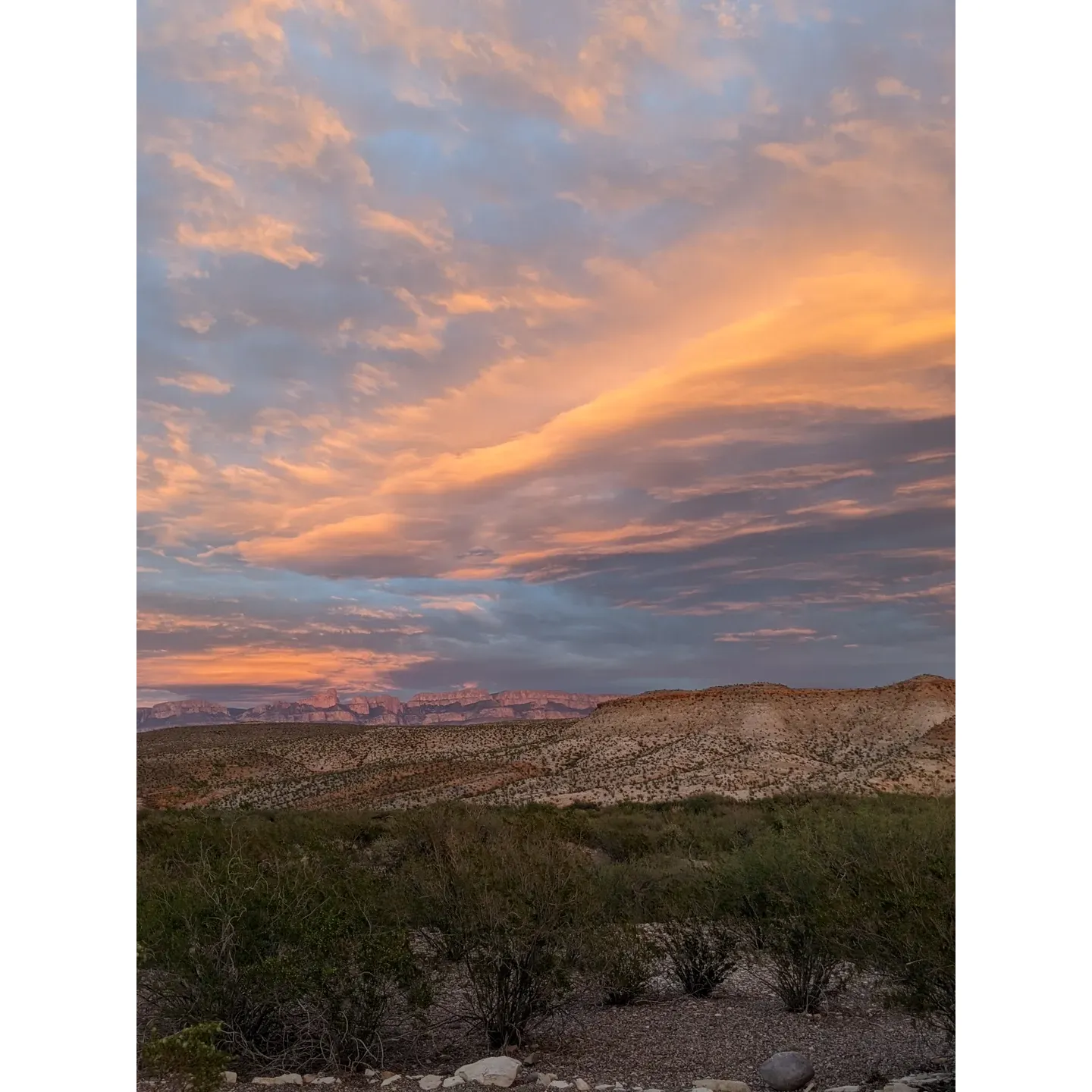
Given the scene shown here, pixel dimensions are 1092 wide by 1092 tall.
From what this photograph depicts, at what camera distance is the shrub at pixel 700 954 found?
7559 mm

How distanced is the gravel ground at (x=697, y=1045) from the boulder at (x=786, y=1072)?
0.08 meters

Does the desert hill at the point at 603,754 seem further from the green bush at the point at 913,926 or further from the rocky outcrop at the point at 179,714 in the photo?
the green bush at the point at 913,926

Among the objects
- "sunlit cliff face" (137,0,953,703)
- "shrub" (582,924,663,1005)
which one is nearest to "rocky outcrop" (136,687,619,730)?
"sunlit cliff face" (137,0,953,703)

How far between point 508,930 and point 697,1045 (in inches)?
59.4

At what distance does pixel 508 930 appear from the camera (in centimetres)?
606

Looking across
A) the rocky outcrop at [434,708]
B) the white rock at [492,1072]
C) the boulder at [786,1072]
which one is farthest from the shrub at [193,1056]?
the rocky outcrop at [434,708]

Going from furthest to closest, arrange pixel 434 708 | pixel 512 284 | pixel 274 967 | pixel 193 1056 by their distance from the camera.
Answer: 1. pixel 434 708
2. pixel 512 284
3. pixel 274 967
4. pixel 193 1056

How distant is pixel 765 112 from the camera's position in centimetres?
859

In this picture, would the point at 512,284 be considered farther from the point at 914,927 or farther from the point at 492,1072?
the point at 492,1072

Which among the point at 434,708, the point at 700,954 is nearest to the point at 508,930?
the point at 700,954

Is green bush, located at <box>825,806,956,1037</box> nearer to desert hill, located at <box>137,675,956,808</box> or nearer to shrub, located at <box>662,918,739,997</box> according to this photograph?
shrub, located at <box>662,918,739,997</box>

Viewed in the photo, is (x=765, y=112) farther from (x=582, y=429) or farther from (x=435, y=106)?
(x=582, y=429)
